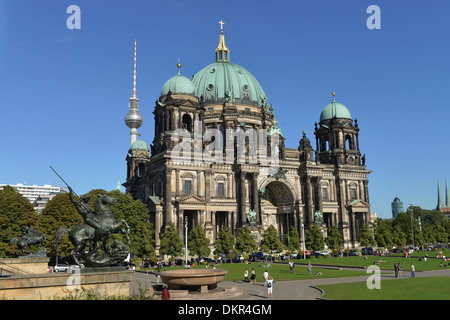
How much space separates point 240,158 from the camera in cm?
8431

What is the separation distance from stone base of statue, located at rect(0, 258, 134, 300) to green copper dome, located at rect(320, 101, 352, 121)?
88713 millimetres

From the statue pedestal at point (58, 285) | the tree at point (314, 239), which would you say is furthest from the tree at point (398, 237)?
the statue pedestal at point (58, 285)

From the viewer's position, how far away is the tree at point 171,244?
6769 centimetres

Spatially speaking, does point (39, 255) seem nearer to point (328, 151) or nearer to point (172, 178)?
point (172, 178)

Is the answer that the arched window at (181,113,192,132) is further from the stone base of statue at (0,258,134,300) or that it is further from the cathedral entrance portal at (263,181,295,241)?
the stone base of statue at (0,258,134,300)

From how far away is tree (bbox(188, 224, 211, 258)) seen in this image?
69.6 meters

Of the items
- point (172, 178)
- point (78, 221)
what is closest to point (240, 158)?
point (172, 178)

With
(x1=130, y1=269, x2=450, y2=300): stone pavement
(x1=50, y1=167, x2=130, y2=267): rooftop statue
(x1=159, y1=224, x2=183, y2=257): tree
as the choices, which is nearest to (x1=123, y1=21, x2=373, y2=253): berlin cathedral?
(x1=159, y1=224, x2=183, y2=257): tree

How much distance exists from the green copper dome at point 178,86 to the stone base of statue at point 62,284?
216 feet

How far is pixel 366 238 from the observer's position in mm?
88750

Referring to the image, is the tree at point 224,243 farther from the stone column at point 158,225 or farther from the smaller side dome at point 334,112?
the smaller side dome at point 334,112
